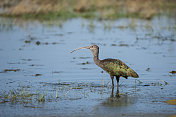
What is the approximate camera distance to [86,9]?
29734 mm

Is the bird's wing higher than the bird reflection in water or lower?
higher

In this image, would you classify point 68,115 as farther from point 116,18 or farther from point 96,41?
point 116,18

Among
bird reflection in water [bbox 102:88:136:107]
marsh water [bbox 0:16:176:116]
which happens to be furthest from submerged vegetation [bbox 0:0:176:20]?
bird reflection in water [bbox 102:88:136:107]

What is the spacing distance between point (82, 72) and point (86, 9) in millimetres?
19382

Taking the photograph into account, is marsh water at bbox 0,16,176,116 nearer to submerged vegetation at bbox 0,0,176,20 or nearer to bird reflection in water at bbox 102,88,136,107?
bird reflection in water at bbox 102,88,136,107

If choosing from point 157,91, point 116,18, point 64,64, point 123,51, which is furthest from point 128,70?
point 116,18

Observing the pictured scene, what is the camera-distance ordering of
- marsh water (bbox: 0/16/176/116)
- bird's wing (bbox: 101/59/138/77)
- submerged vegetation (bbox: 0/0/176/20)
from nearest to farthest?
→ 1. marsh water (bbox: 0/16/176/116)
2. bird's wing (bbox: 101/59/138/77)
3. submerged vegetation (bbox: 0/0/176/20)

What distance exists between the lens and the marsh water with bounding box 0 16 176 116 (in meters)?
7.29

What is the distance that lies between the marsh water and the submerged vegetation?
16.3ft

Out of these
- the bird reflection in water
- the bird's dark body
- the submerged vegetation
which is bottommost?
the bird reflection in water

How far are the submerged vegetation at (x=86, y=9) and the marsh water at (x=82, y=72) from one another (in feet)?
16.3

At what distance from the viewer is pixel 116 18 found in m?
25.3

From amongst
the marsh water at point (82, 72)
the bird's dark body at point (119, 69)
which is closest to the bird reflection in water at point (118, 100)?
the marsh water at point (82, 72)

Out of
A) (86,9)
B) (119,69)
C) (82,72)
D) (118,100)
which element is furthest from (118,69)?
(86,9)
